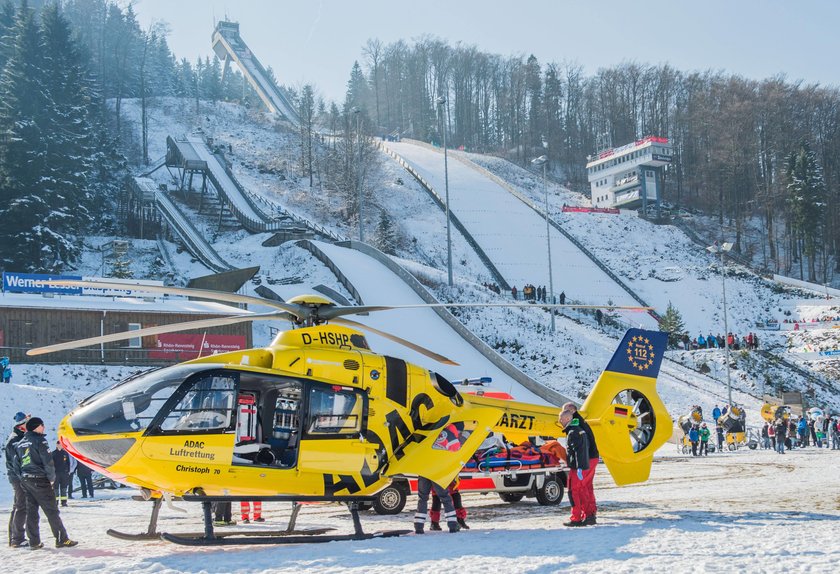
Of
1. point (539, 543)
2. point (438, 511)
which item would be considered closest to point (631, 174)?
point (438, 511)

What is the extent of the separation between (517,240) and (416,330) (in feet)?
97.5

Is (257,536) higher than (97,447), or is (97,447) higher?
(97,447)

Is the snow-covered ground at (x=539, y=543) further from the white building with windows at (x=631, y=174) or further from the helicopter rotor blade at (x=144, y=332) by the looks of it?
the white building with windows at (x=631, y=174)

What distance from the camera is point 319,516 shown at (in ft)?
43.5

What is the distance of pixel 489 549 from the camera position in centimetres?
901

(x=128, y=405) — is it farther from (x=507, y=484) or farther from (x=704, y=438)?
(x=704, y=438)

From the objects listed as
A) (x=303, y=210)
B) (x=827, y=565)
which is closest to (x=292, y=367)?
(x=827, y=565)

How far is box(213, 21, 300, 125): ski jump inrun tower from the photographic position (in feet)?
368

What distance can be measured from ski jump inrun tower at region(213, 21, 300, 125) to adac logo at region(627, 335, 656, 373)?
318ft

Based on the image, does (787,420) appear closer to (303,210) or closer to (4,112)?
(4,112)

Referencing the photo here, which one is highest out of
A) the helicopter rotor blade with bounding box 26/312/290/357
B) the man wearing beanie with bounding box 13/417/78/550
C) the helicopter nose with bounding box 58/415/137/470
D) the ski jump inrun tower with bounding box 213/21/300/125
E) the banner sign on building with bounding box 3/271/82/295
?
the ski jump inrun tower with bounding box 213/21/300/125

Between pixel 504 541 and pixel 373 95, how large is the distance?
12800 centimetres

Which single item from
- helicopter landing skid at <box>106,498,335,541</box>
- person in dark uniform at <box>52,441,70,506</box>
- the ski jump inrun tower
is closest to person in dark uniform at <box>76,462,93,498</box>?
person in dark uniform at <box>52,441,70,506</box>

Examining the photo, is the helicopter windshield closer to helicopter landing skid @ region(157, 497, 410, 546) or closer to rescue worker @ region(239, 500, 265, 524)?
helicopter landing skid @ region(157, 497, 410, 546)
